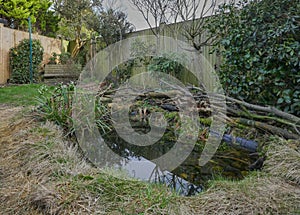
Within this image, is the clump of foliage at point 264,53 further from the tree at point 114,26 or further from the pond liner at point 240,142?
the tree at point 114,26

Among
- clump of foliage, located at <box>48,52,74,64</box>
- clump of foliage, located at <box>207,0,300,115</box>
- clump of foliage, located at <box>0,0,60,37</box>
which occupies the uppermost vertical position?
clump of foliage, located at <box>0,0,60,37</box>

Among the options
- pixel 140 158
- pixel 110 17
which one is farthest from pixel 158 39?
pixel 140 158

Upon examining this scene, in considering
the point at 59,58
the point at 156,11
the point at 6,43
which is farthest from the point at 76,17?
the point at 156,11

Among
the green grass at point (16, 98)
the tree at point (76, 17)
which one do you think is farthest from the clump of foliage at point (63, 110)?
the tree at point (76, 17)

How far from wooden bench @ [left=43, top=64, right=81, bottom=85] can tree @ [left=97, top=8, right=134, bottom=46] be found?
5.08 ft

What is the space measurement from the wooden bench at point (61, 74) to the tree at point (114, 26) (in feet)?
5.08

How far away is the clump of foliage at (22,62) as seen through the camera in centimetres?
774

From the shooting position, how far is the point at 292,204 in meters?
1.45

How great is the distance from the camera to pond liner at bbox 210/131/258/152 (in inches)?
108

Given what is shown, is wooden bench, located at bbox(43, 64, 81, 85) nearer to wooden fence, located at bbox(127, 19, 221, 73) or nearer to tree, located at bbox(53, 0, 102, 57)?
tree, located at bbox(53, 0, 102, 57)

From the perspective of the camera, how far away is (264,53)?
9.95ft

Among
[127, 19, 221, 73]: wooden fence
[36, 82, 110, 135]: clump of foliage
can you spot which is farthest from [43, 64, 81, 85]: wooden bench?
[36, 82, 110, 135]: clump of foliage

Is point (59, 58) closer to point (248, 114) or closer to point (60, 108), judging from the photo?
point (60, 108)

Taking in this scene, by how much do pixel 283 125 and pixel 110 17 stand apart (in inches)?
266
